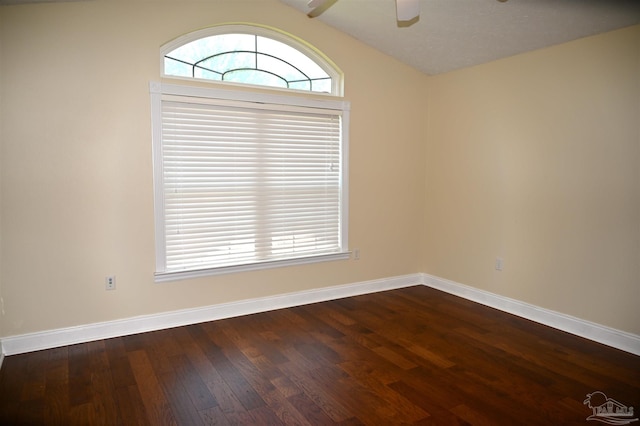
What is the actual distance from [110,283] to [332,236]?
2152 mm

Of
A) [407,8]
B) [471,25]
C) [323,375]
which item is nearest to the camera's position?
[407,8]

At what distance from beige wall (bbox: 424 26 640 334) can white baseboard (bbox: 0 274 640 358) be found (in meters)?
0.09

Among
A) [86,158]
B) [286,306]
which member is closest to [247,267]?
[286,306]

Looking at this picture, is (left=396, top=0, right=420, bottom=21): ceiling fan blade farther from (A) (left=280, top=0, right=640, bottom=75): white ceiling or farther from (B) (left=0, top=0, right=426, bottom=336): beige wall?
(B) (left=0, top=0, right=426, bottom=336): beige wall

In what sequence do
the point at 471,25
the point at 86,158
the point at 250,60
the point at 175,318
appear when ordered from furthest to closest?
1. the point at 250,60
2. the point at 175,318
3. the point at 471,25
4. the point at 86,158

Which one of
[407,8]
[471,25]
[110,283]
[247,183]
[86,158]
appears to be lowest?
[110,283]

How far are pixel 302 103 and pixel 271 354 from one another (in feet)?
7.75

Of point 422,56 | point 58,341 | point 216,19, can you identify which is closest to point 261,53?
point 216,19

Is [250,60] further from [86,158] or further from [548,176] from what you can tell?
[548,176]

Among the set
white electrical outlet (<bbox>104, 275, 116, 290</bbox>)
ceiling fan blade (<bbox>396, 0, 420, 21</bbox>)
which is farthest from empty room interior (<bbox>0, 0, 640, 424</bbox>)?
ceiling fan blade (<bbox>396, 0, 420, 21</bbox>)

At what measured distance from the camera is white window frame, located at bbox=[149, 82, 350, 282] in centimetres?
336

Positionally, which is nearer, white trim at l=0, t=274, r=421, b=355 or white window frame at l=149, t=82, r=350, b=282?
white trim at l=0, t=274, r=421, b=355

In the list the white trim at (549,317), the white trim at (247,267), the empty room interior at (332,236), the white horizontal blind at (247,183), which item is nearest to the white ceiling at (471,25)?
the empty room interior at (332,236)

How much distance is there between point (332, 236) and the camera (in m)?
4.37
